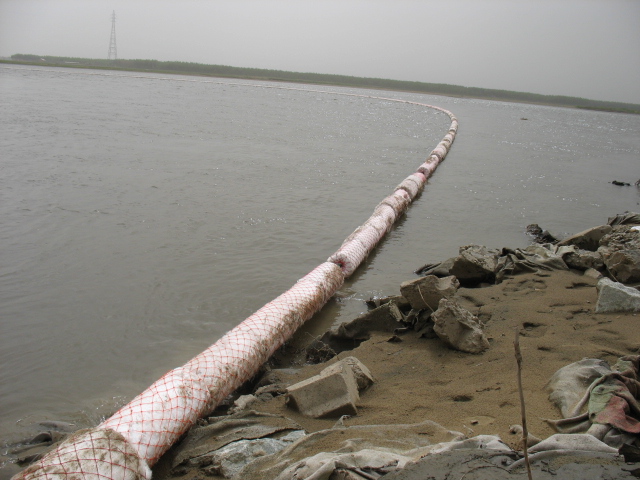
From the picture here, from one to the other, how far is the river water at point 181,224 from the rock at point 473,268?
667mm

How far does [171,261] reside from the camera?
581cm

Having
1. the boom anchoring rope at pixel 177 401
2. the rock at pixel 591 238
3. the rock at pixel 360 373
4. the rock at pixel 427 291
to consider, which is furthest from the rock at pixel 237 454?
the rock at pixel 591 238

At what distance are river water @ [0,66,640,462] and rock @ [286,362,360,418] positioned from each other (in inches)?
52.7

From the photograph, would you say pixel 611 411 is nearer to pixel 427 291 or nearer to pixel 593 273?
pixel 427 291

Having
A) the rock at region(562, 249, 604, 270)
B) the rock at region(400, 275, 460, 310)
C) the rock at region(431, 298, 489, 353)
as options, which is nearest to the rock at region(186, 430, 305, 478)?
the rock at region(431, 298, 489, 353)

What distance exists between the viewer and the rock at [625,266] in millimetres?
4914

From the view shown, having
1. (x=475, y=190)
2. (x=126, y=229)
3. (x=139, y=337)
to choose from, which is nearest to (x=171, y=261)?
(x=126, y=229)

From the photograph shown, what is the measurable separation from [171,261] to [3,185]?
4039 millimetres

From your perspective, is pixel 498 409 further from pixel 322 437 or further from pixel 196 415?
pixel 196 415

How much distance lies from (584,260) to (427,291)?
250cm

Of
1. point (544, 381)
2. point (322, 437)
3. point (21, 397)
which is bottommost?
point (21, 397)

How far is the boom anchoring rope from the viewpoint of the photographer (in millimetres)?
2609

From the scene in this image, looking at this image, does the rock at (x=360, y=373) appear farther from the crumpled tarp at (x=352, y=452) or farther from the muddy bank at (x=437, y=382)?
the crumpled tarp at (x=352, y=452)

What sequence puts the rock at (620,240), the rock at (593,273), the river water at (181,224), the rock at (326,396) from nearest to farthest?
1. the rock at (326,396)
2. the river water at (181,224)
3. the rock at (593,273)
4. the rock at (620,240)
